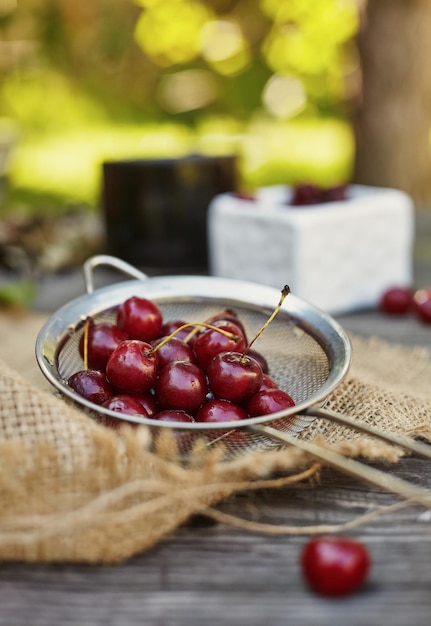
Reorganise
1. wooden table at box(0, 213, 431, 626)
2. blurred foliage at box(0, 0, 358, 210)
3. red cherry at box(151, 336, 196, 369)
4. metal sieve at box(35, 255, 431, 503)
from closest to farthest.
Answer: wooden table at box(0, 213, 431, 626)
metal sieve at box(35, 255, 431, 503)
red cherry at box(151, 336, 196, 369)
blurred foliage at box(0, 0, 358, 210)

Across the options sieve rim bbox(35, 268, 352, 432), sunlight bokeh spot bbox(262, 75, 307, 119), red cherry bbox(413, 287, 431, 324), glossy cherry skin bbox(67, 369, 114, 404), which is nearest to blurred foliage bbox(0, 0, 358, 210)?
sunlight bokeh spot bbox(262, 75, 307, 119)

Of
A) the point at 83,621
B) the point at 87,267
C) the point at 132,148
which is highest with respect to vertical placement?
the point at 87,267

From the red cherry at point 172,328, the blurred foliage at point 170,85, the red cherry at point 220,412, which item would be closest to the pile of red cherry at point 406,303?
the red cherry at point 172,328

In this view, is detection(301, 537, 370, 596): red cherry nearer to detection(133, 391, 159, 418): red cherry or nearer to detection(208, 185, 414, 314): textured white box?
detection(133, 391, 159, 418): red cherry

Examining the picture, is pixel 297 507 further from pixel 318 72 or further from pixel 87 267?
pixel 318 72

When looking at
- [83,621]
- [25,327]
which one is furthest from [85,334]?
[25,327]

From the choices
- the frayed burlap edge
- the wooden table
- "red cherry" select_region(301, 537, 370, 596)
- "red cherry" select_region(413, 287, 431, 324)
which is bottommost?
"red cherry" select_region(413, 287, 431, 324)
